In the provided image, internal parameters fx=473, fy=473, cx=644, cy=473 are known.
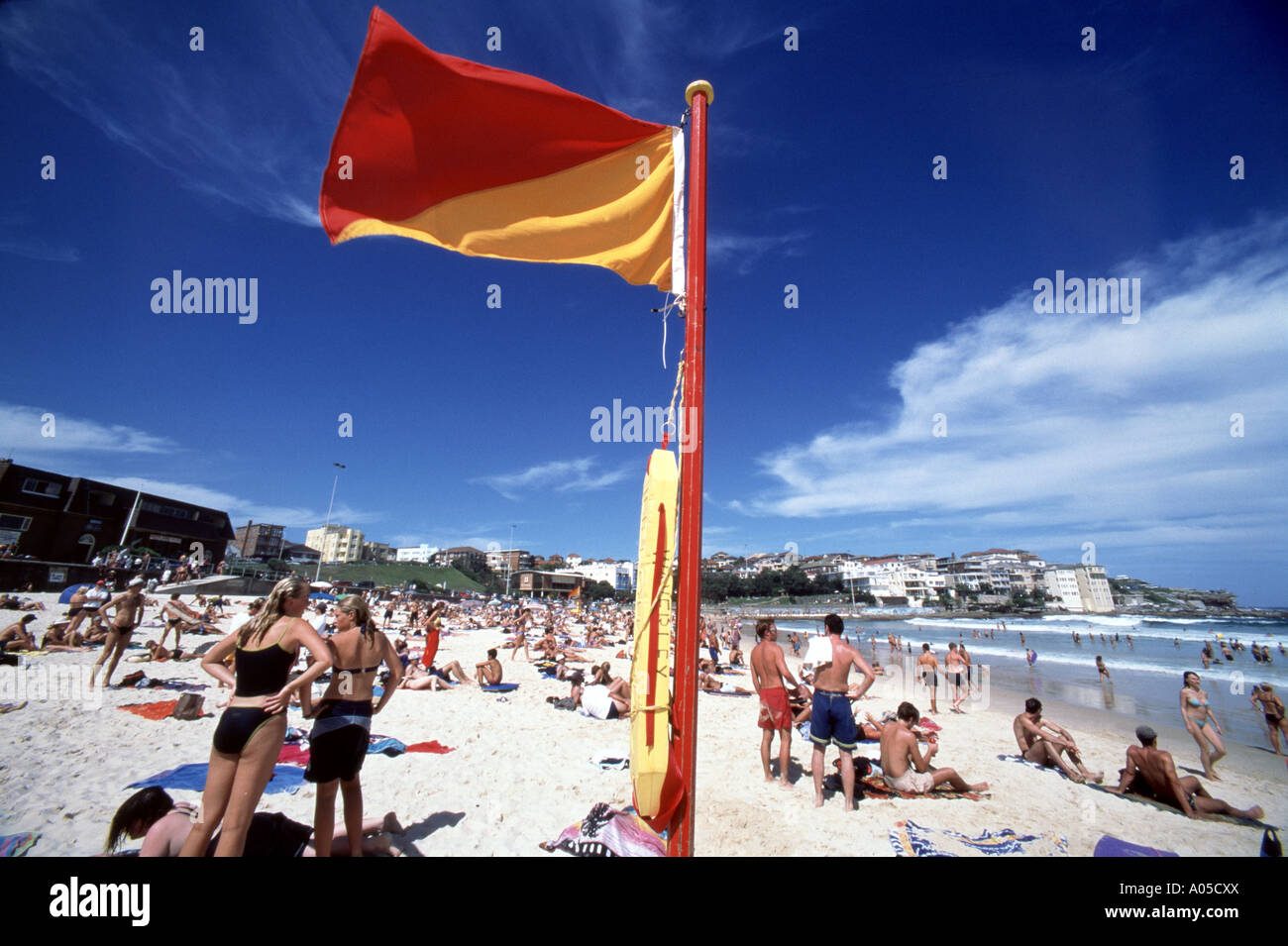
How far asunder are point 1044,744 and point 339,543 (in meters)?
129

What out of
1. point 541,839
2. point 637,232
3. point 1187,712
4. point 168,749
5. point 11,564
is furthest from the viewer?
point 11,564

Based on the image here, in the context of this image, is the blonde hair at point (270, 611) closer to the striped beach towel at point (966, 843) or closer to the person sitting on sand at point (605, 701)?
the striped beach towel at point (966, 843)

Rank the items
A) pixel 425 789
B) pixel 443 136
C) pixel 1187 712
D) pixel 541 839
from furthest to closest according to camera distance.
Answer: pixel 1187 712
pixel 425 789
pixel 541 839
pixel 443 136

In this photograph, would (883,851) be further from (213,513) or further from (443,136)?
(213,513)

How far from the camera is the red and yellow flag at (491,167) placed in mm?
3104

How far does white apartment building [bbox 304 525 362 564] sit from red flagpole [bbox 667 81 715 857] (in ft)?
409

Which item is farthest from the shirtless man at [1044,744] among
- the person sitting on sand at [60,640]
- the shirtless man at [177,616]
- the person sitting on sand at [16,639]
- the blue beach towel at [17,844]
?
the person sitting on sand at [60,640]

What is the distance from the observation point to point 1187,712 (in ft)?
25.8

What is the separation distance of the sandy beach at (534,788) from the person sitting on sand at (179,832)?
0.77 metres

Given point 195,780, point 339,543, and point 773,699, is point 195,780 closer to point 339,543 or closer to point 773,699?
point 773,699

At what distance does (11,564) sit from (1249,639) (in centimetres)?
8333
